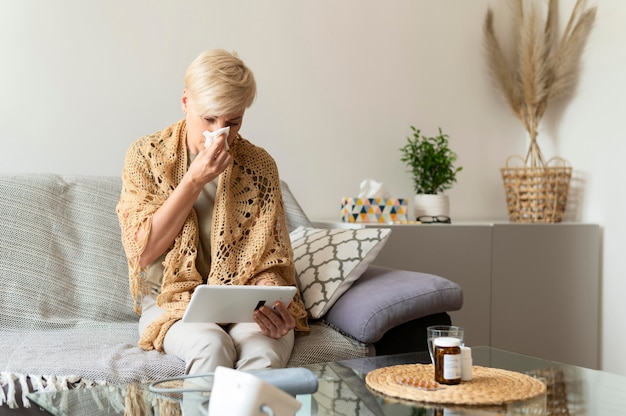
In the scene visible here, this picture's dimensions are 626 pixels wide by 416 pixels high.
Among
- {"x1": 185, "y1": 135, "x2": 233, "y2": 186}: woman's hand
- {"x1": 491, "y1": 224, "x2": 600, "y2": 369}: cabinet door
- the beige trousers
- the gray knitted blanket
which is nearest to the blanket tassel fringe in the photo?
the gray knitted blanket

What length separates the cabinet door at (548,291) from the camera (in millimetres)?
2834

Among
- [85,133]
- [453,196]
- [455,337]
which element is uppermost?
[85,133]

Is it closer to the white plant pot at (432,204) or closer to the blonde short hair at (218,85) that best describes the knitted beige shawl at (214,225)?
the blonde short hair at (218,85)

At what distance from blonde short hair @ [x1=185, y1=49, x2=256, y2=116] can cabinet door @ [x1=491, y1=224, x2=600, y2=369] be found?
1.37 metres

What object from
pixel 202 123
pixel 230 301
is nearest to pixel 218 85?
pixel 202 123

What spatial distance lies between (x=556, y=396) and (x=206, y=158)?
0.94 m

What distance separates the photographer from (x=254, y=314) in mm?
1754

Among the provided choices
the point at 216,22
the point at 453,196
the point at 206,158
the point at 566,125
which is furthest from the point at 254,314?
the point at 566,125

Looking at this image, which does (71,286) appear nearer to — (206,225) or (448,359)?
(206,225)

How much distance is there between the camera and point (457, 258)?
8.98ft

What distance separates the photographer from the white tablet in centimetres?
159

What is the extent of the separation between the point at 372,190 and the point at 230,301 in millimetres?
1240

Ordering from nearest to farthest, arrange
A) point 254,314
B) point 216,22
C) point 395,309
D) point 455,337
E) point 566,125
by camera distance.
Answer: point 455,337
point 254,314
point 395,309
point 216,22
point 566,125

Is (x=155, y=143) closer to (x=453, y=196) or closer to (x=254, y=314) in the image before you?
(x=254, y=314)
